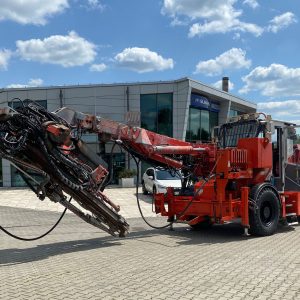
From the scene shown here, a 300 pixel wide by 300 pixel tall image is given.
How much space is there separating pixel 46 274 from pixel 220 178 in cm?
492

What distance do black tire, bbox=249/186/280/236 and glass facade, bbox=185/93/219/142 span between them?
22.1 meters

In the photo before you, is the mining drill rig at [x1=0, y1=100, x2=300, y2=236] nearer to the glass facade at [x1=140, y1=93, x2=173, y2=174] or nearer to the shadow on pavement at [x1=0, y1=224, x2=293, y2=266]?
the shadow on pavement at [x1=0, y1=224, x2=293, y2=266]

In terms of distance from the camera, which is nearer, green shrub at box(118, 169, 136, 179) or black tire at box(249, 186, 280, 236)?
black tire at box(249, 186, 280, 236)

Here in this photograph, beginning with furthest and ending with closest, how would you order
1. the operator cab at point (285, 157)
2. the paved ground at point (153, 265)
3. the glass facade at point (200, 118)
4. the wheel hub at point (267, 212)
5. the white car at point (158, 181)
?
the glass facade at point (200, 118), the white car at point (158, 181), the operator cab at point (285, 157), the wheel hub at point (267, 212), the paved ground at point (153, 265)

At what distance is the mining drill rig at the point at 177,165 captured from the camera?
839 centimetres

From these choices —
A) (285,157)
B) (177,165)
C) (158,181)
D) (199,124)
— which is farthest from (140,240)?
(199,124)

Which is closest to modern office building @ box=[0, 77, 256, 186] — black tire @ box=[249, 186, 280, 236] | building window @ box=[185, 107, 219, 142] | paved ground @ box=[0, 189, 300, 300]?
building window @ box=[185, 107, 219, 142]

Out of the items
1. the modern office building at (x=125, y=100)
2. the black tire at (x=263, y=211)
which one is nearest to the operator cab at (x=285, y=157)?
the black tire at (x=263, y=211)

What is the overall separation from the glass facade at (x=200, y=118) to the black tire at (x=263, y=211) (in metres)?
22.1

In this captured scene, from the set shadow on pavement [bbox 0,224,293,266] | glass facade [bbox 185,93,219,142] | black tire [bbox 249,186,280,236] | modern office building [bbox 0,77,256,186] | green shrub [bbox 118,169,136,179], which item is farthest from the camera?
glass facade [bbox 185,93,219,142]

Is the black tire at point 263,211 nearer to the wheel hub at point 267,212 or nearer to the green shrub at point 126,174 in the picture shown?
the wheel hub at point 267,212

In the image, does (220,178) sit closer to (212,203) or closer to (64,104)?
(212,203)

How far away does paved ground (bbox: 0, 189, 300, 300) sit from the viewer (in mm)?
6324

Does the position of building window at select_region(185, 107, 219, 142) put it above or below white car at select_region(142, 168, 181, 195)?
above
